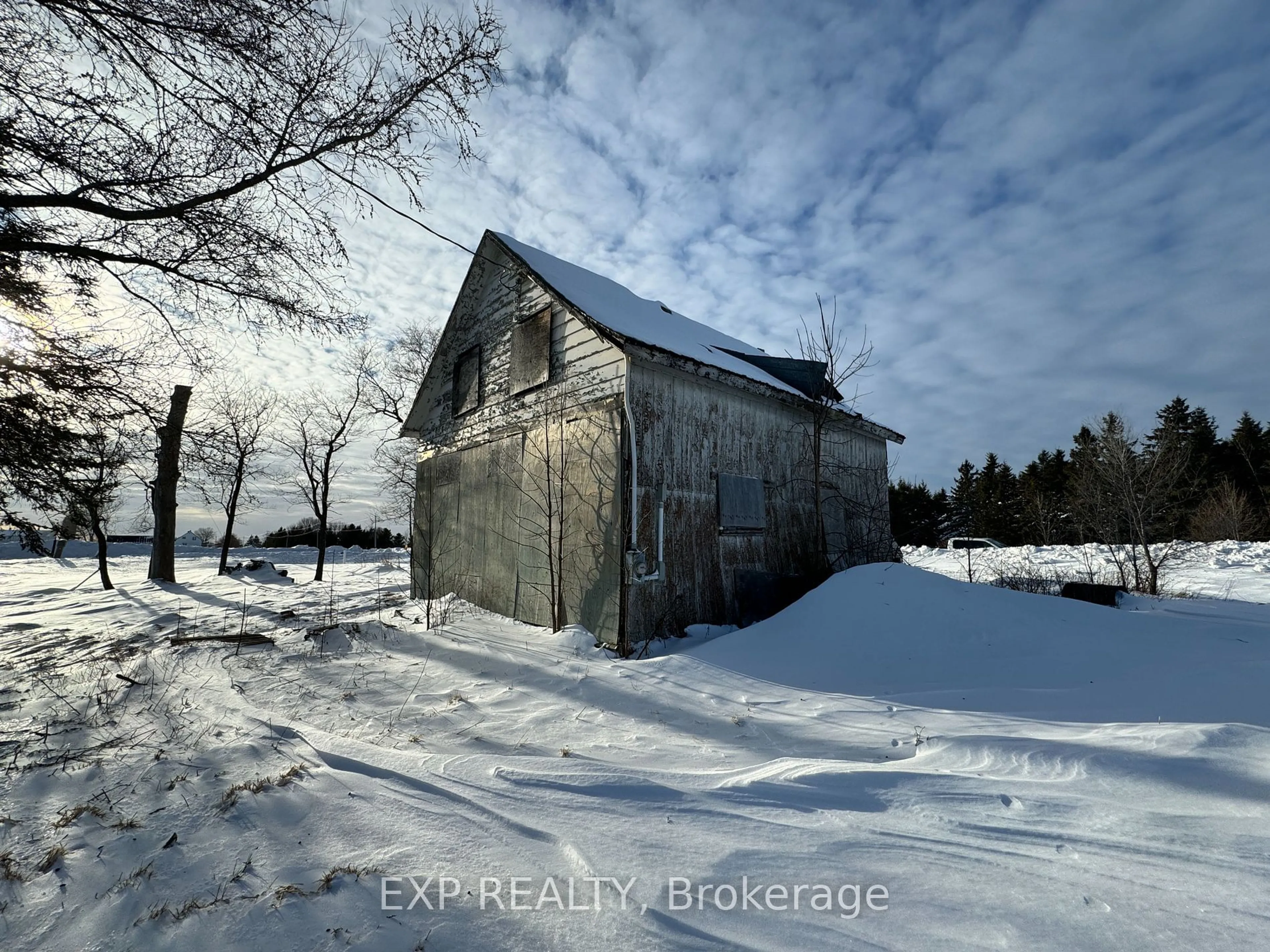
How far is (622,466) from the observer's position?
7.45 meters

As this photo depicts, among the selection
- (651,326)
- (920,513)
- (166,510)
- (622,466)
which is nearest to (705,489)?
(622,466)

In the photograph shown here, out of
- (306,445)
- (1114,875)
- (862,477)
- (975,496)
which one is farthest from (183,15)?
(975,496)

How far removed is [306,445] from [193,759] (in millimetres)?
21667

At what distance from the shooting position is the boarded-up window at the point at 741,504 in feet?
28.0

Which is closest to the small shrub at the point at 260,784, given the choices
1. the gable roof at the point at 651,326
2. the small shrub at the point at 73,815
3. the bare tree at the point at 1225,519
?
the small shrub at the point at 73,815

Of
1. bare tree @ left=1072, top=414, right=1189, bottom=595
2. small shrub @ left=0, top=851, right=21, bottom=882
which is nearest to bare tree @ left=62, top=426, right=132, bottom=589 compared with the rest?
small shrub @ left=0, top=851, right=21, bottom=882

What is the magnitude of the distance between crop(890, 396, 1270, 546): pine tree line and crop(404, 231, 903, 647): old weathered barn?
680 centimetres

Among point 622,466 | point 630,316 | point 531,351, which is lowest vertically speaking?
point 622,466

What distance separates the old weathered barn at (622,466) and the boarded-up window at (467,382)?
1.7 inches

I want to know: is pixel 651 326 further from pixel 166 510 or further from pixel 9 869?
pixel 166 510

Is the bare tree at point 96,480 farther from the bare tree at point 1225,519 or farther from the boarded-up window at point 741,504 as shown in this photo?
the bare tree at point 1225,519

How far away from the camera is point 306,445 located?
22.7 meters

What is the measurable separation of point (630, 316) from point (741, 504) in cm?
376

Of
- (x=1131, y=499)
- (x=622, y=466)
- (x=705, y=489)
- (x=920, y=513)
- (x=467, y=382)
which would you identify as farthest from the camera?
(x=920, y=513)
